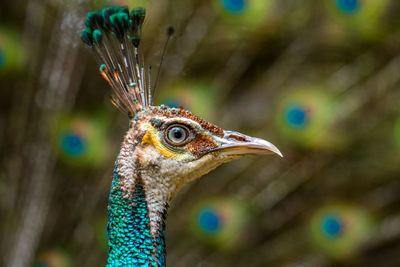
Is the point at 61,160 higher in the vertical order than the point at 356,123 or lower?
lower

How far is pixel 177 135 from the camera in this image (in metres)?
0.82

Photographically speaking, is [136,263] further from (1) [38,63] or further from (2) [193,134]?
(1) [38,63]

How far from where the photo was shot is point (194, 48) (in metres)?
1.78

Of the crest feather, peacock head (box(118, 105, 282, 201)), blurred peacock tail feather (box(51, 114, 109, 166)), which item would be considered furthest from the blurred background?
peacock head (box(118, 105, 282, 201))

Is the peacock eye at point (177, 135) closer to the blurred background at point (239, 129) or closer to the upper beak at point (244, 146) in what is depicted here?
the upper beak at point (244, 146)

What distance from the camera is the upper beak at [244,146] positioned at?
Result: 799 mm

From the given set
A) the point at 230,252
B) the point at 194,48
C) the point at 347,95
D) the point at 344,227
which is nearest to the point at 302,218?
the point at 344,227

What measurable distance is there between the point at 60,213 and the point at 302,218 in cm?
92

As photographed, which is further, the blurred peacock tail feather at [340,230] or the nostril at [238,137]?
the blurred peacock tail feather at [340,230]

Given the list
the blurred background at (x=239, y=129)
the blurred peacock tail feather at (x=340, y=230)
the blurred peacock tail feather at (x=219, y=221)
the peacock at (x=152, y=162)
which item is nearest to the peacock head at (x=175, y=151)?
the peacock at (x=152, y=162)

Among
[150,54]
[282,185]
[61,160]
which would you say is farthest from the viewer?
[282,185]

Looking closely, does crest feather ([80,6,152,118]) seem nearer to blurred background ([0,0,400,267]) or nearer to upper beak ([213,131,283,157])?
upper beak ([213,131,283,157])

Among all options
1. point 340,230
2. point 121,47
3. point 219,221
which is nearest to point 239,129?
point 219,221

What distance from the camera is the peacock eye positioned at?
816 millimetres
